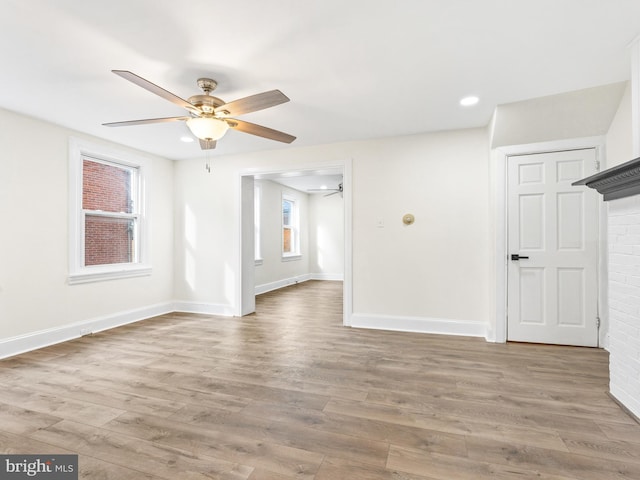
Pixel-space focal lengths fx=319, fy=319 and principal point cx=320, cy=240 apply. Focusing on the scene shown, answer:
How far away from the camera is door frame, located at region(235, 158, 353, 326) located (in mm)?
4293

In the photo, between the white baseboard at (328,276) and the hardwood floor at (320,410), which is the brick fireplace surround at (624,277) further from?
the white baseboard at (328,276)

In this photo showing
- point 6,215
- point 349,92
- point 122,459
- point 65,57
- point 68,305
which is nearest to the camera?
point 122,459

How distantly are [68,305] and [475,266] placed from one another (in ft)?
16.0

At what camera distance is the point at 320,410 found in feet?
7.06

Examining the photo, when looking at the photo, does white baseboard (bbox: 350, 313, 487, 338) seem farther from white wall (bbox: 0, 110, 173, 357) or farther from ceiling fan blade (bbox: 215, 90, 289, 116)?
white wall (bbox: 0, 110, 173, 357)

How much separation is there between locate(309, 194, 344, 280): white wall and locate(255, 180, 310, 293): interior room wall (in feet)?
1.97

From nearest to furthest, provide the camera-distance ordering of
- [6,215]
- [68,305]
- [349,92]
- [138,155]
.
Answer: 1. [349,92]
2. [6,215]
3. [68,305]
4. [138,155]

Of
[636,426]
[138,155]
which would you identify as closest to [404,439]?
[636,426]

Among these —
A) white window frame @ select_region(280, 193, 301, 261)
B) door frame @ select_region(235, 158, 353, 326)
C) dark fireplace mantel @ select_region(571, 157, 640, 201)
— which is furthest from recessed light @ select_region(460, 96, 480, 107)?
white window frame @ select_region(280, 193, 301, 261)

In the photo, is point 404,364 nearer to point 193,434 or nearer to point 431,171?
point 193,434

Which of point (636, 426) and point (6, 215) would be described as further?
point (6, 215)

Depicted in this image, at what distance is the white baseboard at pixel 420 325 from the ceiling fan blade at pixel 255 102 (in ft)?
9.55

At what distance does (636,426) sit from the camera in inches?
76.6

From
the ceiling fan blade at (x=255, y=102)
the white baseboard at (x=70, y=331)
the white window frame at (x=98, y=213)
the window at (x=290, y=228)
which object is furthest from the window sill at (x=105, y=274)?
the window at (x=290, y=228)
